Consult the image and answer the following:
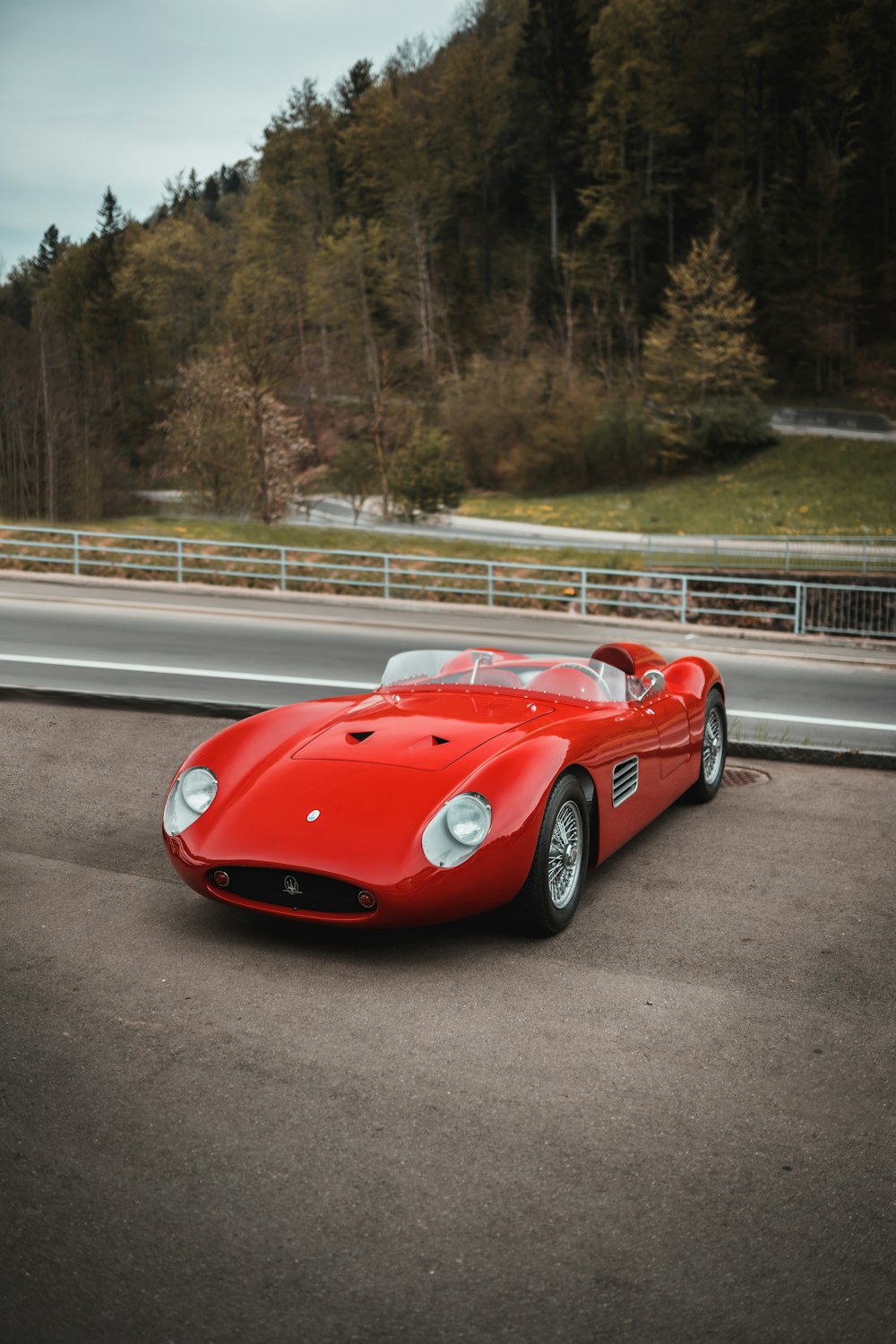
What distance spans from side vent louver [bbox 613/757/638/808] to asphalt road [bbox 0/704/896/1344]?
0.45m

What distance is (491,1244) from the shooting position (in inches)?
119

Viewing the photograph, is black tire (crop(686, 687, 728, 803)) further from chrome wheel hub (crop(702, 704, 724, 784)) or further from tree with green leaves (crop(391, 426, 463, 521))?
tree with green leaves (crop(391, 426, 463, 521))

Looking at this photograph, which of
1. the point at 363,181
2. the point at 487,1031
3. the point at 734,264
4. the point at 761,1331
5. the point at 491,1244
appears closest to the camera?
the point at 761,1331

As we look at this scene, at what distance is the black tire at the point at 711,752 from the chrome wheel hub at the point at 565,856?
6.93 ft

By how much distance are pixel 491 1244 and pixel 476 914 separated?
220cm

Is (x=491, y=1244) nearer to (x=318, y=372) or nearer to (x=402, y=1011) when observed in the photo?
(x=402, y=1011)

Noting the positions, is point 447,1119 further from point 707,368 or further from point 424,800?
point 707,368

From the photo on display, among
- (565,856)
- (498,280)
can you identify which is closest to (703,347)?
(498,280)

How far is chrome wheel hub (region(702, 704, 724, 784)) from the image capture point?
766cm

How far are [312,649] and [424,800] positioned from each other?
1241cm

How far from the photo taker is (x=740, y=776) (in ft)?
27.7

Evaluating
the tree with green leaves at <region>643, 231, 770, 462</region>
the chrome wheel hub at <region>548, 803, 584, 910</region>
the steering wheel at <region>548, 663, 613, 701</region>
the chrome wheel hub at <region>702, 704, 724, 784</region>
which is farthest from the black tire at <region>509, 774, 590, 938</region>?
the tree with green leaves at <region>643, 231, 770, 462</region>

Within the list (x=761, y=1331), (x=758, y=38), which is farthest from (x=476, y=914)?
(x=758, y=38)

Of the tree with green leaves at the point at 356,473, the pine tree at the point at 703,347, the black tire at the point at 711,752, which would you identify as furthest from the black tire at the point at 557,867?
the pine tree at the point at 703,347
